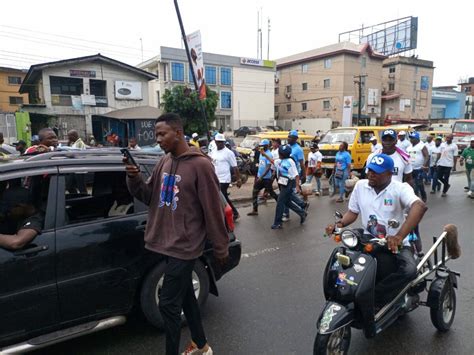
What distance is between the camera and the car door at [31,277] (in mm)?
2424

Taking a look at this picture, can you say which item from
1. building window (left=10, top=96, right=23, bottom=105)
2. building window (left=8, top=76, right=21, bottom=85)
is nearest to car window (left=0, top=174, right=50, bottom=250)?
building window (left=10, top=96, right=23, bottom=105)

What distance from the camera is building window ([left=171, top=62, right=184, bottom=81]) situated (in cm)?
3793

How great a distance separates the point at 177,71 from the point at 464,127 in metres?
27.5

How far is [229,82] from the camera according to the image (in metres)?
42.0

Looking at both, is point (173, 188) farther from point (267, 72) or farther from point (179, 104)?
point (267, 72)

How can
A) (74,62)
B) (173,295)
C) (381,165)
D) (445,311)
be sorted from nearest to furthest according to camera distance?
1. (173,295)
2. (381,165)
3. (445,311)
4. (74,62)

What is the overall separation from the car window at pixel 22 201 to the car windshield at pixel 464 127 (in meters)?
24.6

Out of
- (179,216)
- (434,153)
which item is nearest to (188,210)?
(179,216)

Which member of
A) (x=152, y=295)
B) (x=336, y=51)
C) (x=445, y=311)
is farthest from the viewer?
(x=336, y=51)

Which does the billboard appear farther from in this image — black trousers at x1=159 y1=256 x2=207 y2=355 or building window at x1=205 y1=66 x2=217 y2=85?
black trousers at x1=159 y1=256 x2=207 y2=355

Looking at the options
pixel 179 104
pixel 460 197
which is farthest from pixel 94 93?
pixel 460 197

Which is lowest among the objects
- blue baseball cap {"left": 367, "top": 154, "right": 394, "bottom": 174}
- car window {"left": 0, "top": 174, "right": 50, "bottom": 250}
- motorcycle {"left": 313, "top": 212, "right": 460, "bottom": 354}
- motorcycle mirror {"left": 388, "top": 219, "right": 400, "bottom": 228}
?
motorcycle {"left": 313, "top": 212, "right": 460, "bottom": 354}

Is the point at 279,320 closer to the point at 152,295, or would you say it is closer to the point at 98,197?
the point at 152,295

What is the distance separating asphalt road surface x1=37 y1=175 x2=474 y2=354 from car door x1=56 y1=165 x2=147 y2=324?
381 mm
